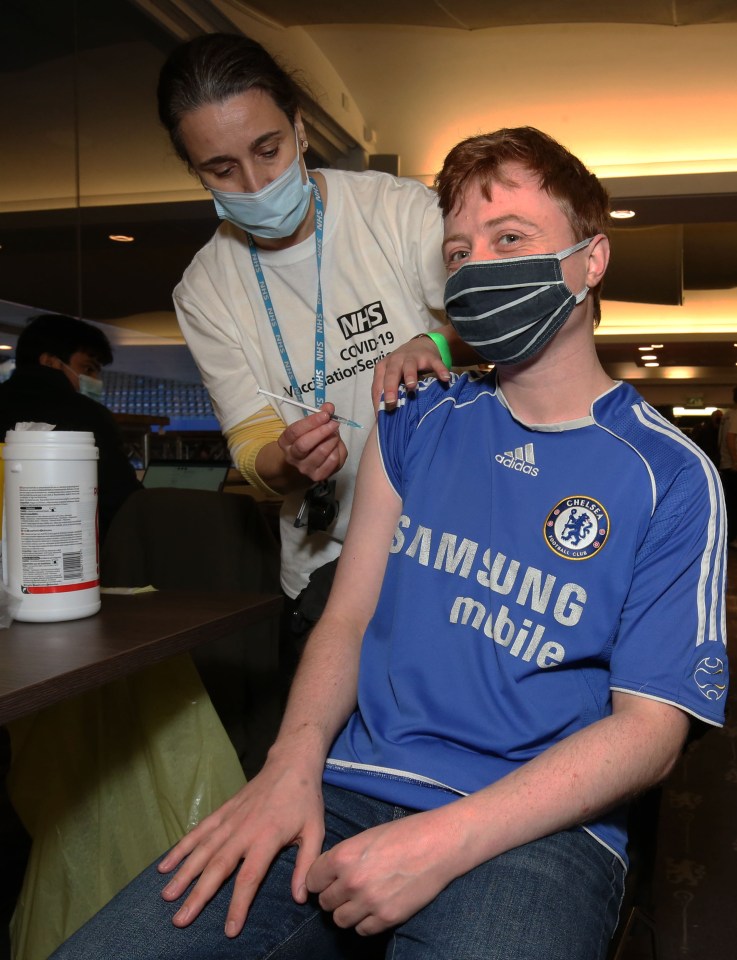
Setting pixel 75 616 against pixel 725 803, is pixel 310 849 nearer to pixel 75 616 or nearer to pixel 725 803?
pixel 75 616

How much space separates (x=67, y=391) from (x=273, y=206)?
159 cm

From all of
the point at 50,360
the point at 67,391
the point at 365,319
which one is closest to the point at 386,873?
the point at 365,319

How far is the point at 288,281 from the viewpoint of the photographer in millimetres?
1551

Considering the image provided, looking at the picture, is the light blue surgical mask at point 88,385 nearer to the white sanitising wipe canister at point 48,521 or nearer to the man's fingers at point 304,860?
the white sanitising wipe canister at point 48,521

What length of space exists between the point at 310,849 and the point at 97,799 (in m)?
0.73

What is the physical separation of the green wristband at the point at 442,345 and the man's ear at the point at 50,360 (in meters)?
1.97

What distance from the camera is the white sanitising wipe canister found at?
1.04m

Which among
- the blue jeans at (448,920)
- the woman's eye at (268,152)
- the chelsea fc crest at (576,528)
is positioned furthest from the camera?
the woman's eye at (268,152)

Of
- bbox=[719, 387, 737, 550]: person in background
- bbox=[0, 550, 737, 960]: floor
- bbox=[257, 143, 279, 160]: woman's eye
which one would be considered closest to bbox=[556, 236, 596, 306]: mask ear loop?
bbox=[257, 143, 279, 160]: woman's eye

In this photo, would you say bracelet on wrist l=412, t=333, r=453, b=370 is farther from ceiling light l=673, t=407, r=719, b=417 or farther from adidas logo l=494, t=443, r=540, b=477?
ceiling light l=673, t=407, r=719, b=417

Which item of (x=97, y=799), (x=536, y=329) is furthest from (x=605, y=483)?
(x=97, y=799)

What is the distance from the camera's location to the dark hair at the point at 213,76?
1.37 metres

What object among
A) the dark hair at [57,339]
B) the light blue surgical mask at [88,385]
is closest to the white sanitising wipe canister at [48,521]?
the dark hair at [57,339]

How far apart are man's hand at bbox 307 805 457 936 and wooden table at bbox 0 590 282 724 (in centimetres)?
31
